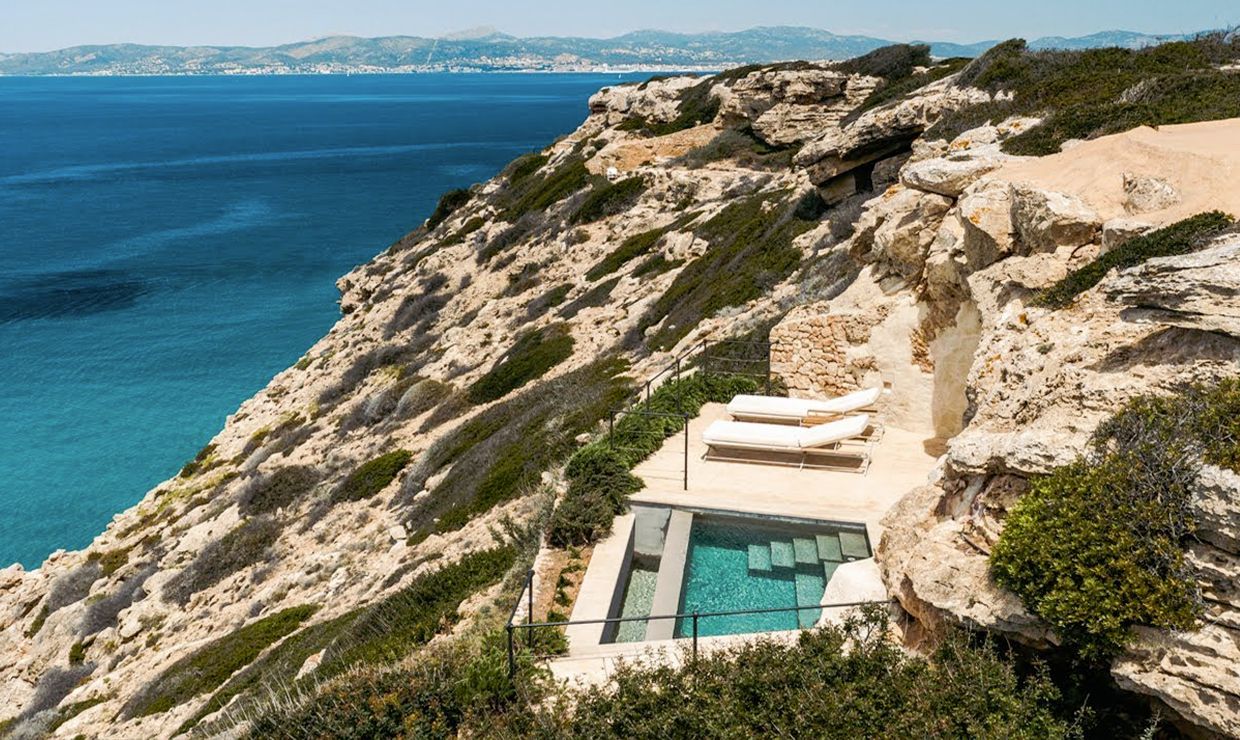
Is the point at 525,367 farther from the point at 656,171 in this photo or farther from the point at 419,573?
the point at 656,171

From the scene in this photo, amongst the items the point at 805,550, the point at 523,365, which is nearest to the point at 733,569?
the point at 805,550

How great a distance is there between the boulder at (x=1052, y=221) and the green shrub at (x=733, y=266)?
39.0 feet

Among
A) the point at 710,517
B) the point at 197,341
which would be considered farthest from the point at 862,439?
the point at 197,341

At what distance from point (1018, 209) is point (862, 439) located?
4398 millimetres

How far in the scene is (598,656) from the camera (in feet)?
30.6

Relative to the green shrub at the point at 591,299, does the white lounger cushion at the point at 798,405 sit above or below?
above

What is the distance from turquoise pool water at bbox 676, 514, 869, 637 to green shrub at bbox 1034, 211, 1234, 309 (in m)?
3.81

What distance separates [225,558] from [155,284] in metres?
47.2

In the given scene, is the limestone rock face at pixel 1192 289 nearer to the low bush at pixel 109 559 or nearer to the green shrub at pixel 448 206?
the low bush at pixel 109 559

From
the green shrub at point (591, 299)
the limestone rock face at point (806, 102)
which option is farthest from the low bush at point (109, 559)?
the limestone rock face at point (806, 102)

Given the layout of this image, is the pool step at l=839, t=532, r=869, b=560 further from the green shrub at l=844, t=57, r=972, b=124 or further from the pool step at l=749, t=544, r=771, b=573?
the green shrub at l=844, t=57, r=972, b=124

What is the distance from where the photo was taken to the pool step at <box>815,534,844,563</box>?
11.3 meters

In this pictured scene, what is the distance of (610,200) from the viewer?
135ft

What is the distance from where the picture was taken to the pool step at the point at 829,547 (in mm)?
11297
